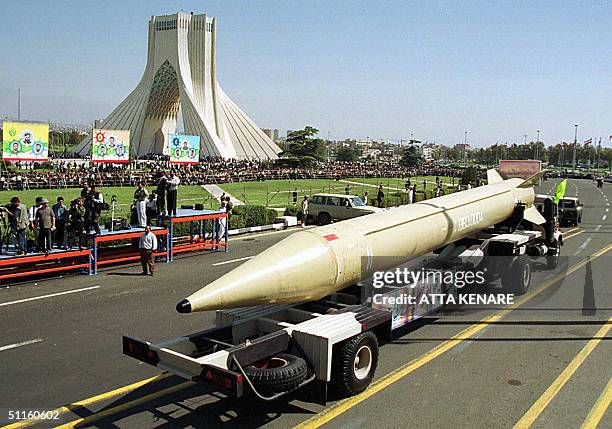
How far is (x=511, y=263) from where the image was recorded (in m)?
13.5

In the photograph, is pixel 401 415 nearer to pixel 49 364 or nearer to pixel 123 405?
pixel 123 405

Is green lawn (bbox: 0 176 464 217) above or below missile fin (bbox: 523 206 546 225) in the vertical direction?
below

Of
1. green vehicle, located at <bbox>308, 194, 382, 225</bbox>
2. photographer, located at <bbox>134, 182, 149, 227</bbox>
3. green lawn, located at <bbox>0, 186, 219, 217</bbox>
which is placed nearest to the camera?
photographer, located at <bbox>134, 182, 149, 227</bbox>

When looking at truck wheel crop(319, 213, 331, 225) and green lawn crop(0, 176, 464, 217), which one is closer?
truck wheel crop(319, 213, 331, 225)

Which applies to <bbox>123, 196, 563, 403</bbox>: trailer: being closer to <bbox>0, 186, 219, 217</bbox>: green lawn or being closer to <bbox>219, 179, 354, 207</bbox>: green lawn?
<bbox>0, 186, 219, 217</bbox>: green lawn

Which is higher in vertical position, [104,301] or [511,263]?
[511,263]

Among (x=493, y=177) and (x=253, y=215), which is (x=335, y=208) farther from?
(x=493, y=177)

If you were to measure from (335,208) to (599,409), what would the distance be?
69.9 feet

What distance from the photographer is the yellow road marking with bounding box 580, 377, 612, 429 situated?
22.8 ft

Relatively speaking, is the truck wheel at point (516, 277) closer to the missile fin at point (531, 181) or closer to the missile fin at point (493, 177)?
the missile fin at point (531, 181)

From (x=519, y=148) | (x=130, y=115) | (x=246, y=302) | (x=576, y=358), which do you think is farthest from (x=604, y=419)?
(x=519, y=148)

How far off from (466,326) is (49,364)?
295 inches

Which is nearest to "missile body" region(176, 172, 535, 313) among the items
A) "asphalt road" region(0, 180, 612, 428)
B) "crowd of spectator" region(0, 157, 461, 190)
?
"asphalt road" region(0, 180, 612, 428)

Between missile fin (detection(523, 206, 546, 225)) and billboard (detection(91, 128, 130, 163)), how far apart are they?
646 inches
